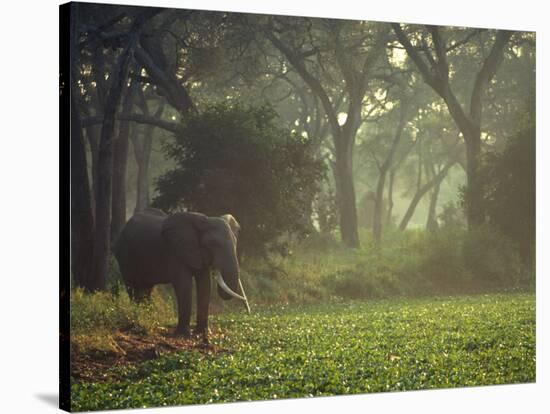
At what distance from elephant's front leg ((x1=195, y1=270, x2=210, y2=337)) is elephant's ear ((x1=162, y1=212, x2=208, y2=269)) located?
14 centimetres

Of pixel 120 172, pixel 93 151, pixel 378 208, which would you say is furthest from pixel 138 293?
pixel 378 208

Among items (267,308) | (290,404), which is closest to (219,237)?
(267,308)

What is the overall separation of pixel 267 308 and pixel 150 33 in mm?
3747

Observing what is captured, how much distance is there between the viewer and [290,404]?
49.4 feet

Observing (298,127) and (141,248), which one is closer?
(141,248)

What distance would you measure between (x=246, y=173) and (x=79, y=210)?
2.47 m

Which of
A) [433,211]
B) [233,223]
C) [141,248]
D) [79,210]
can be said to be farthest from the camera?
[433,211]

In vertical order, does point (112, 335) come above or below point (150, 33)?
below

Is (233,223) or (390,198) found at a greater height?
(390,198)

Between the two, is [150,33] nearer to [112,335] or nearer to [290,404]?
[112,335]

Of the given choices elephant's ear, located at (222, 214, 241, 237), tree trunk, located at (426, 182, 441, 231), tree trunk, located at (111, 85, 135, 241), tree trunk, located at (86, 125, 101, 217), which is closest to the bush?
tree trunk, located at (426, 182, 441, 231)

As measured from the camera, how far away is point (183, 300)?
15.1 meters

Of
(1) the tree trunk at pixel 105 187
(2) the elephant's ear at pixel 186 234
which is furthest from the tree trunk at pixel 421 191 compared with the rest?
(1) the tree trunk at pixel 105 187

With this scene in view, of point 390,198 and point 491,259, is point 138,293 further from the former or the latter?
point 491,259
